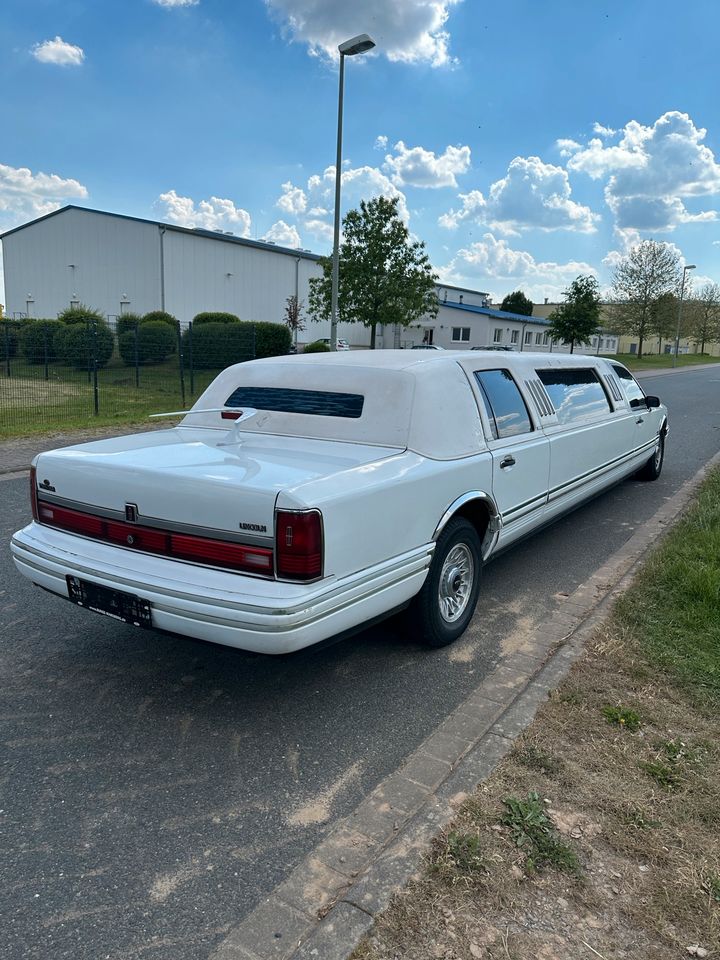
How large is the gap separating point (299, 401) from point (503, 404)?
1.37 meters

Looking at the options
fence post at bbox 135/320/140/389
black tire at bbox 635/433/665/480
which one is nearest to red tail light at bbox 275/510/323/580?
black tire at bbox 635/433/665/480

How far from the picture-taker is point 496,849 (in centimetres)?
228

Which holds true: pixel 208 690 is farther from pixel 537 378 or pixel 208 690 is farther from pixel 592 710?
pixel 537 378

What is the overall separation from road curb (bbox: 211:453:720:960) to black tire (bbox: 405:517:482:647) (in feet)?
1.20

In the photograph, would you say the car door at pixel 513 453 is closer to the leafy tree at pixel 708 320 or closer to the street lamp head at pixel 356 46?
the street lamp head at pixel 356 46

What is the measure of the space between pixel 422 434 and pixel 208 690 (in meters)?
1.71

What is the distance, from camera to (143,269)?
38375 millimetres

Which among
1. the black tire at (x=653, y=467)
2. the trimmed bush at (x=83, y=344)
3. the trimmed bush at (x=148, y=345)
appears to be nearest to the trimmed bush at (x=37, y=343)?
the trimmed bush at (x=83, y=344)

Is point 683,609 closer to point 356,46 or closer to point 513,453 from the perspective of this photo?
point 513,453

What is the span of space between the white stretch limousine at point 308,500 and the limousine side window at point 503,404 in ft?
0.05

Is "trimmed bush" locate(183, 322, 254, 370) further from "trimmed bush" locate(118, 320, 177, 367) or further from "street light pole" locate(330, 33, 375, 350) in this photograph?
"street light pole" locate(330, 33, 375, 350)

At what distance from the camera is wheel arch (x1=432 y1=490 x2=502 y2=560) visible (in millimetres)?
3667

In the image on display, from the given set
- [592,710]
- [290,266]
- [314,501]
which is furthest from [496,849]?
[290,266]

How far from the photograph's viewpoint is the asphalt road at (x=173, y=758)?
2.10 m
